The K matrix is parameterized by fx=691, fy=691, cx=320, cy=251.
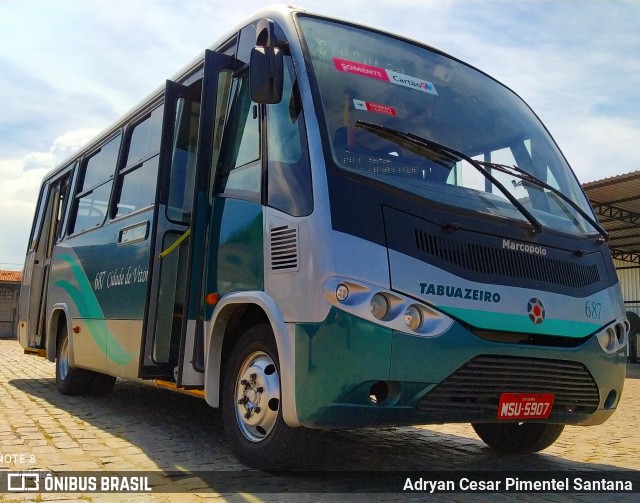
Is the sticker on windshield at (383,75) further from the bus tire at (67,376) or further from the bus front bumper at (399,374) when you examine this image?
the bus tire at (67,376)

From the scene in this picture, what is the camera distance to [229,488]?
386cm

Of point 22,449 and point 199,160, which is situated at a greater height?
point 199,160

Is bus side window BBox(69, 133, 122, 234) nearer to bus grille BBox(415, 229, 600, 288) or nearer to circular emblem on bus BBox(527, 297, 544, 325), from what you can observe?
bus grille BBox(415, 229, 600, 288)

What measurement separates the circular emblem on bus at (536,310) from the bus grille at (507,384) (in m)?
0.24

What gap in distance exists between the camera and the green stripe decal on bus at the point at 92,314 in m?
6.36

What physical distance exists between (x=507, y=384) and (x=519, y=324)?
0.36m

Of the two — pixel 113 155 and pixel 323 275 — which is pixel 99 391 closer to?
pixel 113 155

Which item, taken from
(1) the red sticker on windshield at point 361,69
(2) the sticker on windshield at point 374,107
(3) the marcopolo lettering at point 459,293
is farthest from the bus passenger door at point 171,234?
(3) the marcopolo lettering at point 459,293

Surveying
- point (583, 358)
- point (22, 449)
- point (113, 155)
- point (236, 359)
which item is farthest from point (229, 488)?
point (113, 155)

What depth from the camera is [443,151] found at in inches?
171

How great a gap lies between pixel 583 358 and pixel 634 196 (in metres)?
16.3

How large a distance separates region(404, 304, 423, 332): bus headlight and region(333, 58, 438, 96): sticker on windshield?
1.62 meters

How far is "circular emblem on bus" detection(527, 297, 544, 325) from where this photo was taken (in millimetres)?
4133

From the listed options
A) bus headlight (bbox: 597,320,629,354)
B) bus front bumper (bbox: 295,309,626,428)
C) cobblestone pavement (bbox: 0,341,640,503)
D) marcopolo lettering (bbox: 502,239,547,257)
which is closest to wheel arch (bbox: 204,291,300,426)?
bus front bumper (bbox: 295,309,626,428)
